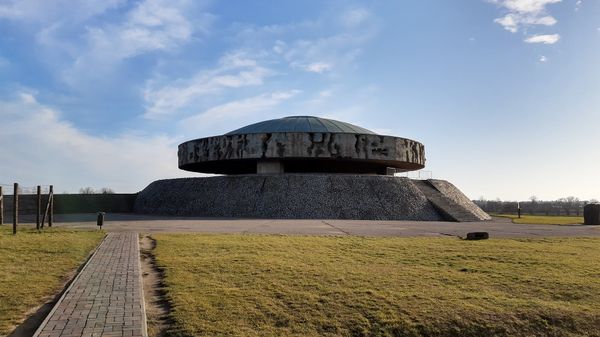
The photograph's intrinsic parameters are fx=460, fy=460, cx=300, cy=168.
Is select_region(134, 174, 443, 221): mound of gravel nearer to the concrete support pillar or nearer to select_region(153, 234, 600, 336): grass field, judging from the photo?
the concrete support pillar

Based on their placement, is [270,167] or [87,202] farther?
[87,202]

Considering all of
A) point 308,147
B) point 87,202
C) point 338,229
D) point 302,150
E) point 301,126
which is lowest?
point 338,229

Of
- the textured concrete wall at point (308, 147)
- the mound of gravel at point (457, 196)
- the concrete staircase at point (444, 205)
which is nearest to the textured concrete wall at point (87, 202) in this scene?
the textured concrete wall at point (308, 147)

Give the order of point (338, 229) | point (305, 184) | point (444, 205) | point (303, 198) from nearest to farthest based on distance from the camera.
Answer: point (338, 229), point (303, 198), point (444, 205), point (305, 184)

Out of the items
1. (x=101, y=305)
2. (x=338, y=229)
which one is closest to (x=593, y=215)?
(x=338, y=229)

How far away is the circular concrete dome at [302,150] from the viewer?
35.8m

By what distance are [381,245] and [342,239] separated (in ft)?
6.56

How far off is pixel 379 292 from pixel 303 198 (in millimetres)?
25206

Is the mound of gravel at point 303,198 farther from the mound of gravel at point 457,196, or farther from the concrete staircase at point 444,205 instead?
the mound of gravel at point 457,196

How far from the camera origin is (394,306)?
6.88 meters

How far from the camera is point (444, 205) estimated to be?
33312 millimetres

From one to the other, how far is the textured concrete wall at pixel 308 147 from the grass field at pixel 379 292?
23.7 metres

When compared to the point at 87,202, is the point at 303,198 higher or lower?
higher

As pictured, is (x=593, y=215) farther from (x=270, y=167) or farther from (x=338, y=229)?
(x=270, y=167)
